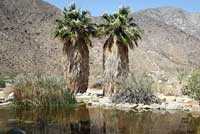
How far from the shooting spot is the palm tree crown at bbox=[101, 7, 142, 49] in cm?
2980

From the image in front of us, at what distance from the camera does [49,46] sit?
75.2 meters

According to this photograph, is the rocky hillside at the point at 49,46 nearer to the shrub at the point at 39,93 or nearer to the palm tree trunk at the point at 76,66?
the palm tree trunk at the point at 76,66

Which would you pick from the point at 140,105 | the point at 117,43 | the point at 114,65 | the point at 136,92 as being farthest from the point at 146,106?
the point at 117,43

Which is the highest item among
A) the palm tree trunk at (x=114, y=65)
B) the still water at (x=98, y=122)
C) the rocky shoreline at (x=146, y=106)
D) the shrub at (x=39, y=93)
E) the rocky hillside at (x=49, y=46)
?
the rocky hillside at (x=49, y=46)

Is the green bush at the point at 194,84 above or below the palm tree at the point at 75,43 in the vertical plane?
below

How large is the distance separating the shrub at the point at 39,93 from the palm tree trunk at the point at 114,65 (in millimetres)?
7108

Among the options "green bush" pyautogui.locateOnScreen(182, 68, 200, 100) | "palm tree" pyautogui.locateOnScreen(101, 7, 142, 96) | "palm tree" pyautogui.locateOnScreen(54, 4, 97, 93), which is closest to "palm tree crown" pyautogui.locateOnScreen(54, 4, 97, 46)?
"palm tree" pyautogui.locateOnScreen(54, 4, 97, 93)

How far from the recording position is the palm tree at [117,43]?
1179 inches

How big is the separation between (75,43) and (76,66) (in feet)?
6.09

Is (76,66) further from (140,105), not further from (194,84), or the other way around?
(194,84)

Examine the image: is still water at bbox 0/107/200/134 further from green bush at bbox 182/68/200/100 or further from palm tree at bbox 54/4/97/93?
palm tree at bbox 54/4/97/93

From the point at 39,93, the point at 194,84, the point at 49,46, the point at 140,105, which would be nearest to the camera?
the point at 39,93

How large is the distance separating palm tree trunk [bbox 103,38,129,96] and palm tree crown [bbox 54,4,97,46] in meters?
2.51

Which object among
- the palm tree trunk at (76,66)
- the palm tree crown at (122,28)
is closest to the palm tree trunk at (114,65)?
the palm tree crown at (122,28)
